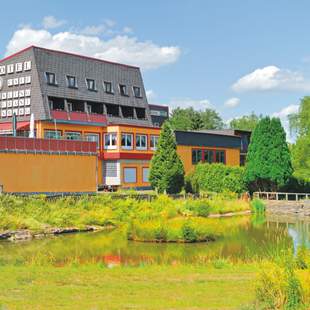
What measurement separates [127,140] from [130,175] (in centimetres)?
328

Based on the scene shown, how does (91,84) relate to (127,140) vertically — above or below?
above

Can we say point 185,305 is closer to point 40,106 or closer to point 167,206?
point 167,206

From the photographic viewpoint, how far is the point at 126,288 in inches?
446

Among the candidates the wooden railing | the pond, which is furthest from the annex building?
the pond

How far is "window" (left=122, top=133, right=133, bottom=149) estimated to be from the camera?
50.3 metres

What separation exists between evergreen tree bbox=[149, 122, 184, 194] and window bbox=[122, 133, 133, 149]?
6.01m

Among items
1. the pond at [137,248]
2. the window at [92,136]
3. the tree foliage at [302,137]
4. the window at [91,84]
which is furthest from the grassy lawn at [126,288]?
the tree foliage at [302,137]

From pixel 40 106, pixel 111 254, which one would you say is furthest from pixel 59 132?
pixel 111 254

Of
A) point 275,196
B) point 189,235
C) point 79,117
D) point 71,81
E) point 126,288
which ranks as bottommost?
point 189,235

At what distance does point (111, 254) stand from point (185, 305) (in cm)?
1204

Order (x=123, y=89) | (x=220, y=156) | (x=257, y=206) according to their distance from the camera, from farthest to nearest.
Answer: (x=220, y=156), (x=123, y=89), (x=257, y=206)

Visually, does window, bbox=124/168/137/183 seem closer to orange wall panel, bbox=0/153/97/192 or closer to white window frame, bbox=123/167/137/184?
white window frame, bbox=123/167/137/184

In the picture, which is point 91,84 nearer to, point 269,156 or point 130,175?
point 130,175

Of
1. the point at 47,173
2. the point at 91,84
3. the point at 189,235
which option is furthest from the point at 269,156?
the point at 189,235
